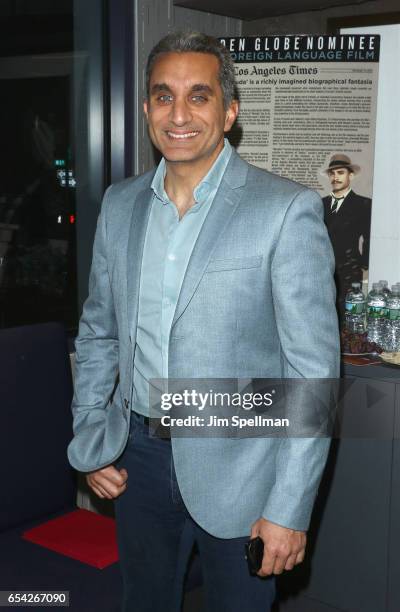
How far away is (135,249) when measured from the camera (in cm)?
172

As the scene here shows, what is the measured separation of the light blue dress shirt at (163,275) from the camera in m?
1.64

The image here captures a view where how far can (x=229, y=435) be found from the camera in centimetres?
161

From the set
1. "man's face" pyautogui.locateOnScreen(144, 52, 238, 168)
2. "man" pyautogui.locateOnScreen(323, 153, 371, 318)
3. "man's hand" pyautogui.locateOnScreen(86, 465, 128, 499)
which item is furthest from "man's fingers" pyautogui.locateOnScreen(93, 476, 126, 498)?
"man" pyautogui.locateOnScreen(323, 153, 371, 318)

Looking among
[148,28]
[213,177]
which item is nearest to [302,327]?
[213,177]

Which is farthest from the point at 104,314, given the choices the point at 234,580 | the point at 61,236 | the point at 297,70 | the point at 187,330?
the point at 297,70

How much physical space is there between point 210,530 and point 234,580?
0.12 meters

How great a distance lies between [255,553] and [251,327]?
47cm

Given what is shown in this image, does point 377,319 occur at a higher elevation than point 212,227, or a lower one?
lower

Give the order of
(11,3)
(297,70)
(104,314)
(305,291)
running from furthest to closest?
(297,70) < (11,3) < (104,314) < (305,291)

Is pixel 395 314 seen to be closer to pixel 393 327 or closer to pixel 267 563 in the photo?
pixel 393 327

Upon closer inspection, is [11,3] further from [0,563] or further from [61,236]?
[0,563]

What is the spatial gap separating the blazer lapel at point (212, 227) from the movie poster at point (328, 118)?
50.0 inches

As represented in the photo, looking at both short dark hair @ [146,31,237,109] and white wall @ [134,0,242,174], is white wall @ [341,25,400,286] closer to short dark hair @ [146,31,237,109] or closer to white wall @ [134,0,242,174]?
white wall @ [134,0,242,174]

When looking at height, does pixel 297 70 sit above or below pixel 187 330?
above
